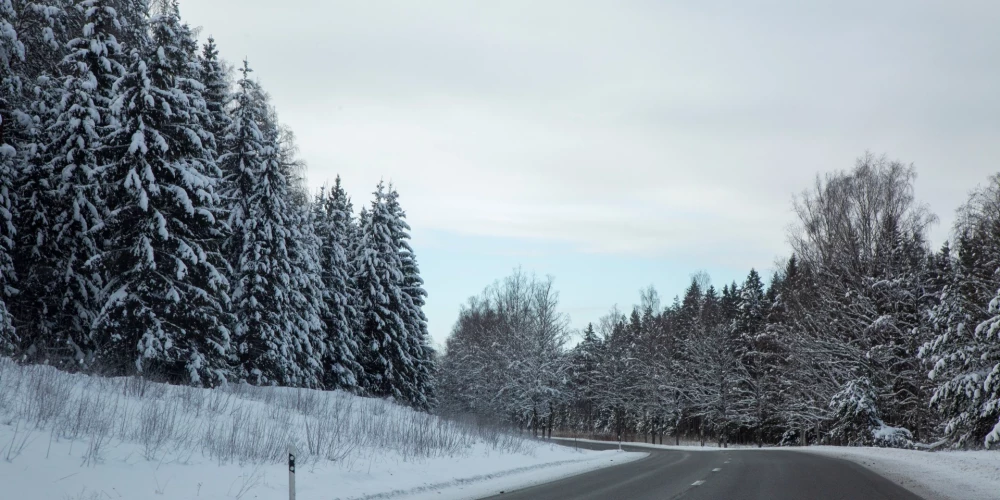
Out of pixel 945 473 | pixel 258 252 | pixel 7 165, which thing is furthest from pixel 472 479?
pixel 258 252

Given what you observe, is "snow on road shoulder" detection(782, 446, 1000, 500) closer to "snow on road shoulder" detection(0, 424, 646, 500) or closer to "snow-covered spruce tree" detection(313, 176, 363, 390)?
"snow on road shoulder" detection(0, 424, 646, 500)

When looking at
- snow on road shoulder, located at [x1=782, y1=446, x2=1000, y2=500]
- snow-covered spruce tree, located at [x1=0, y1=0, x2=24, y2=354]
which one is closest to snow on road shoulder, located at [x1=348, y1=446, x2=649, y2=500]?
snow on road shoulder, located at [x1=782, y1=446, x2=1000, y2=500]

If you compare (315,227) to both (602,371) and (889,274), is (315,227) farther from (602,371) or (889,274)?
(602,371)

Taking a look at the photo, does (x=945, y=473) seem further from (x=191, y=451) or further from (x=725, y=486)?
(x=191, y=451)

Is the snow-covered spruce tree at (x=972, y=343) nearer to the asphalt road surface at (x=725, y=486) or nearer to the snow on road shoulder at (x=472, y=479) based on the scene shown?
the asphalt road surface at (x=725, y=486)

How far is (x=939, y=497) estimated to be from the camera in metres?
12.7

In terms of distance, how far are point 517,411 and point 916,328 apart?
30484mm

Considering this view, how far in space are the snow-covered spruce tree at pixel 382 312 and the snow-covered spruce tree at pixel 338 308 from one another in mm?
776

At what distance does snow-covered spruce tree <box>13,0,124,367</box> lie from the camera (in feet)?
72.6

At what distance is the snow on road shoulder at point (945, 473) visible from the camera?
1373 centimetres

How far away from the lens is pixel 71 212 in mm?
22594

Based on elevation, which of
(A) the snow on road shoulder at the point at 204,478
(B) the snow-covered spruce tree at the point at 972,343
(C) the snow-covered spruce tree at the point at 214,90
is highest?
(C) the snow-covered spruce tree at the point at 214,90

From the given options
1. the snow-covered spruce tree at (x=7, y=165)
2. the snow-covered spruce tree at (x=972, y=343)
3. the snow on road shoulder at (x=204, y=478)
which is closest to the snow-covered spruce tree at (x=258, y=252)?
the snow-covered spruce tree at (x=7, y=165)

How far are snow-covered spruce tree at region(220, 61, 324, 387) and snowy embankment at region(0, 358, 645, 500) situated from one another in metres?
12.0
